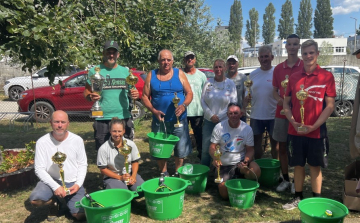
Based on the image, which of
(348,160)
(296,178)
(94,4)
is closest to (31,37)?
(94,4)

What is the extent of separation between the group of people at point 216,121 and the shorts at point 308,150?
0.01 m

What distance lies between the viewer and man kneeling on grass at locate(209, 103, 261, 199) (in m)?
4.04

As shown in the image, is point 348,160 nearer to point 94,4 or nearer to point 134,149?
point 134,149

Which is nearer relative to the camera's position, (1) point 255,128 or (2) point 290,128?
(2) point 290,128

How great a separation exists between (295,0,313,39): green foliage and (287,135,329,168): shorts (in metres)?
53.3

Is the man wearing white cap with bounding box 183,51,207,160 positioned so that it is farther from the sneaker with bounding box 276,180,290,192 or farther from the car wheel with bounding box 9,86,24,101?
the car wheel with bounding box 9,86,24,101

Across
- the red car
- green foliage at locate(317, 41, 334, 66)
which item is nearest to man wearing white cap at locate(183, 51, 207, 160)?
the red car

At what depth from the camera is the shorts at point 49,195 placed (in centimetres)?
343

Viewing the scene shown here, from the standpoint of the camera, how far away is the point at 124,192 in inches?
140

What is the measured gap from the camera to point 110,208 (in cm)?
309

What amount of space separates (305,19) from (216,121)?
177ft

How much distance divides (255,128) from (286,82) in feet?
3.02

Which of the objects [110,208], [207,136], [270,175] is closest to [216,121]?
[207,136]

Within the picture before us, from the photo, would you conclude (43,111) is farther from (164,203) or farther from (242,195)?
(242,195)
